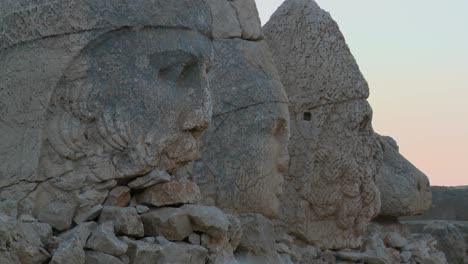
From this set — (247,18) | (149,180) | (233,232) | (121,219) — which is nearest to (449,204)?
(247,18)

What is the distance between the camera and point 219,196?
7.04 metres

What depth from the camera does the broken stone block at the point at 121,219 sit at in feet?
15.9

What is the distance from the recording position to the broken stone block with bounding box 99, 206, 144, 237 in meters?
4.84

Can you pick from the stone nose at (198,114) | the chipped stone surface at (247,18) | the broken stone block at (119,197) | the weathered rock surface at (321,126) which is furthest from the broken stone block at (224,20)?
the broken stone block at (119,197)

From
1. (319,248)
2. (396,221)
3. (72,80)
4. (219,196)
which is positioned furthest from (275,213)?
(396,221)

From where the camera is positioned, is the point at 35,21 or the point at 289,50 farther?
the point at 289,50

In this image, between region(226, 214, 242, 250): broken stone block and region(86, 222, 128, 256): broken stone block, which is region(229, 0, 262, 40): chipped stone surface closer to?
region(226, 214, 242, 250): broken stone block

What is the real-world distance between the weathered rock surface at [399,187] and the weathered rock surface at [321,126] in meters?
1.11

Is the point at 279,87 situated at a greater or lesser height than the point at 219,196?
greater

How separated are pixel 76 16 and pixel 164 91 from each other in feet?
1.80

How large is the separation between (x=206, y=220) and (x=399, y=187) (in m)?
5.14

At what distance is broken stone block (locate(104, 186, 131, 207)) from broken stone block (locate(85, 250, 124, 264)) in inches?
13.3

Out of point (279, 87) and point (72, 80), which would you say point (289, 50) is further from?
point (72, 80)

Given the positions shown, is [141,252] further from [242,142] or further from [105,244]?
[242,142]
